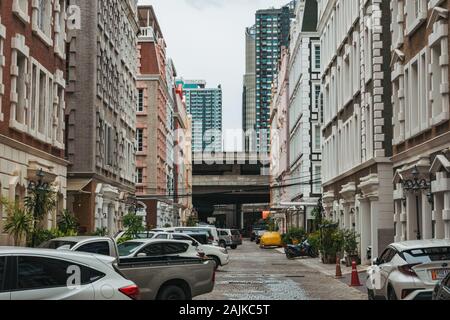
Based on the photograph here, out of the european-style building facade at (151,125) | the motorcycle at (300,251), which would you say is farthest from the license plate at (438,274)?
the european-style building facade at (151,125)

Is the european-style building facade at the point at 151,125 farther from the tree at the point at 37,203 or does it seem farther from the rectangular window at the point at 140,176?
the tree at the point at 37,203

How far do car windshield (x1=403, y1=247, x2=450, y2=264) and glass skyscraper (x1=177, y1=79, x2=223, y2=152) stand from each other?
131305mm

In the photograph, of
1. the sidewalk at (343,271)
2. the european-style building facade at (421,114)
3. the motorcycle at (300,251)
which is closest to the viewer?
the european-style building facade at (421,114)

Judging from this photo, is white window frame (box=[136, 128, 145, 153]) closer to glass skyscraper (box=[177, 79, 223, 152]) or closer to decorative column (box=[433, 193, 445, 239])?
decorative column (box=[433, 193, 445, 239])

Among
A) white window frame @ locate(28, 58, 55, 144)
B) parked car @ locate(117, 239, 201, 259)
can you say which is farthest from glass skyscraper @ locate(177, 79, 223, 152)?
parked car @ locate(117, 239, 201, 259)

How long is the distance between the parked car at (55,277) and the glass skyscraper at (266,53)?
12418 centimetres

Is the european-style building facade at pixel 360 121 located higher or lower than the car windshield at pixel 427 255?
higher

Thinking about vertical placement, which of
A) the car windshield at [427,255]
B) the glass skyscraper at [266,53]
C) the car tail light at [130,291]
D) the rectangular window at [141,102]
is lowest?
the car tail light at [130,291]

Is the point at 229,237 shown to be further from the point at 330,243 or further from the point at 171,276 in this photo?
the point at 171,276

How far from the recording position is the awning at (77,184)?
37.0 metres

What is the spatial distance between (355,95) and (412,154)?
10.5 metres

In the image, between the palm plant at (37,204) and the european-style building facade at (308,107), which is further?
the european-style building facade at (308,107)

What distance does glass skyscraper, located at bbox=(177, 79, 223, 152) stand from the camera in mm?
150125

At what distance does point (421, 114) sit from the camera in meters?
24.6
